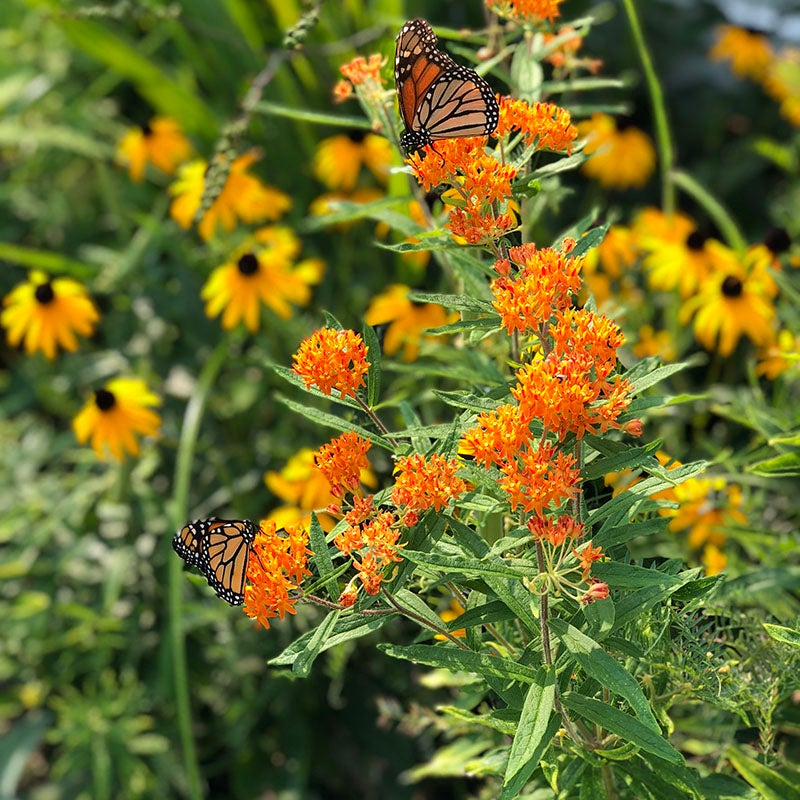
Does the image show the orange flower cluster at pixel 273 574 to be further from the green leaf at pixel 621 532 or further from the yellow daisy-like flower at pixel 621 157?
the yellow daisy-like flower at pixel 621 157

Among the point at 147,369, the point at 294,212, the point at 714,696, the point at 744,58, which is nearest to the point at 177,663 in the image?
the point at 147,369

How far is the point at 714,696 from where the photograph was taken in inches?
46.1

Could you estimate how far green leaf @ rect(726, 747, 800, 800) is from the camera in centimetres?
130

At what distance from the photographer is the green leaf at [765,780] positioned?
51.3 inches

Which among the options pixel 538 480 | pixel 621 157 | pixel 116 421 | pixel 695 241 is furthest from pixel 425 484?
pixel 621 157

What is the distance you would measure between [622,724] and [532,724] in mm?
98

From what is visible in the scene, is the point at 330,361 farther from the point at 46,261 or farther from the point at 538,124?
the point at 46,261

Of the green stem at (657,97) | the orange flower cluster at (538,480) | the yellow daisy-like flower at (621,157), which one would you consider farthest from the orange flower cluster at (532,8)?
the yellow daisy-like flower at (621,157)

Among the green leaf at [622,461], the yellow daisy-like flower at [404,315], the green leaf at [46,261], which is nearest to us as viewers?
the green leaf at [622,461]

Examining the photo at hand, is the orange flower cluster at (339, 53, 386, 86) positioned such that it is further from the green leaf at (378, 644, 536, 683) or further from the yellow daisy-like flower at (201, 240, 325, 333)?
the yellow daisy-like flower at (201, 240, 325, 333)

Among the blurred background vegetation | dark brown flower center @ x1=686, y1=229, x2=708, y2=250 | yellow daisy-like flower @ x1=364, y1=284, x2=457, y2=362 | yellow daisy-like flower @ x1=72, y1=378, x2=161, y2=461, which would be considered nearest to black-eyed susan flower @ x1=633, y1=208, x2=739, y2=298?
dark brown flower center @ x1=686, y1=229, x2=708, y2=250

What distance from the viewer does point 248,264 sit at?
2471mm

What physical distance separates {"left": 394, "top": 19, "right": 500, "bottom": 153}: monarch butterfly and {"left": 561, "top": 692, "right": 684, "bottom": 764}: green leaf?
66 centimetres

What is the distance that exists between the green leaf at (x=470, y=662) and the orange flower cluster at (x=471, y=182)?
445mm
